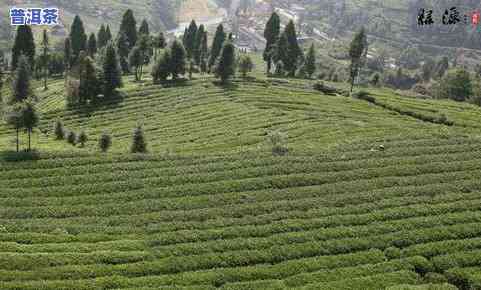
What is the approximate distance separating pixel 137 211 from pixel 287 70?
103321 mm

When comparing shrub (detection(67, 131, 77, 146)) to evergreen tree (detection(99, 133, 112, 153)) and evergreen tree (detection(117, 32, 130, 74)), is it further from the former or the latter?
evergreen tree (detection(117, 32, 130, 74))

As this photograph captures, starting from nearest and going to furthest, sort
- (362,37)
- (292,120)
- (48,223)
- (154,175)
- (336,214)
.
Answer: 1. (48,223)
2. (336,214)
3. (154,175)
4. (292,120)
5. (362,37)

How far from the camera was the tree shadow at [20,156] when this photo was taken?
60.0 meters

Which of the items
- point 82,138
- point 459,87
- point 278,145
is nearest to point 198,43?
point 459,87

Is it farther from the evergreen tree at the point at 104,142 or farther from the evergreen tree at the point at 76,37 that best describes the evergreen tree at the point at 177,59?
the evergreen tree at the point at 104,142

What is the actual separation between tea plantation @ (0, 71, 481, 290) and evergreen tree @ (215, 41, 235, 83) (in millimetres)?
39395

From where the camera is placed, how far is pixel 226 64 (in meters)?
118

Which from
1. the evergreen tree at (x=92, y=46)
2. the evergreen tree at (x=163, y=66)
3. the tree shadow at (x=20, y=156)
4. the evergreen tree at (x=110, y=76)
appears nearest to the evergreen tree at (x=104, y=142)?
the tree shadow at (x=20, y=156)

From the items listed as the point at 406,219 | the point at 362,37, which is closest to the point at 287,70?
the point at 362,37

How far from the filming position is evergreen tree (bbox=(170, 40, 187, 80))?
119625mm

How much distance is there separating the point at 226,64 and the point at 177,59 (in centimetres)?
1172

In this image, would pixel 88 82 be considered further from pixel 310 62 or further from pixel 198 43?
pixel 310 62

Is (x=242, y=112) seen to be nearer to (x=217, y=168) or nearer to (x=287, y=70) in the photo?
(x=217, y=168)

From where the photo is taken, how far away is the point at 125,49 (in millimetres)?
150125
